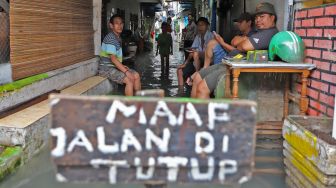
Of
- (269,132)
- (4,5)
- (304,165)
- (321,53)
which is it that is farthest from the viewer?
(4,5)

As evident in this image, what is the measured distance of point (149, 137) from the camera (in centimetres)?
176

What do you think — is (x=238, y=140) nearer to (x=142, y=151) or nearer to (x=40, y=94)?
(x=142, y=151)

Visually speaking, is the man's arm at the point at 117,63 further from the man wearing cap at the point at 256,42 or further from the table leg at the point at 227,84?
the table leg at the point at 227,84

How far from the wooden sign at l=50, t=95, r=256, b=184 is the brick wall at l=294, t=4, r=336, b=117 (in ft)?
6.74

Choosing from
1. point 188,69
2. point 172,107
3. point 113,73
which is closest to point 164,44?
point 188,69

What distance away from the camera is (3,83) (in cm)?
459

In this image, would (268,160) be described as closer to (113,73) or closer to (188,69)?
(113,73)

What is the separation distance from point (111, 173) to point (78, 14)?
627cm

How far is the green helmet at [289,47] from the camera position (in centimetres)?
404

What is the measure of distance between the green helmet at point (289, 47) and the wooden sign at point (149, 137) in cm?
251

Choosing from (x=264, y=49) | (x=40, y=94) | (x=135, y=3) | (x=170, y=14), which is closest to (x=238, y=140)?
(x=264, y=49)

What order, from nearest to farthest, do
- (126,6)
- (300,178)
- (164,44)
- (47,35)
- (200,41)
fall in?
(300,178)
(47,35)
(200,41)
(164,44)
(126,6)

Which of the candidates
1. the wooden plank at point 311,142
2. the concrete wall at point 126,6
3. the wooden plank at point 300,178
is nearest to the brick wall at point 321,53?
the wooden plank at point 311,142

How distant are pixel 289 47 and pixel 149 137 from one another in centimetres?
276
